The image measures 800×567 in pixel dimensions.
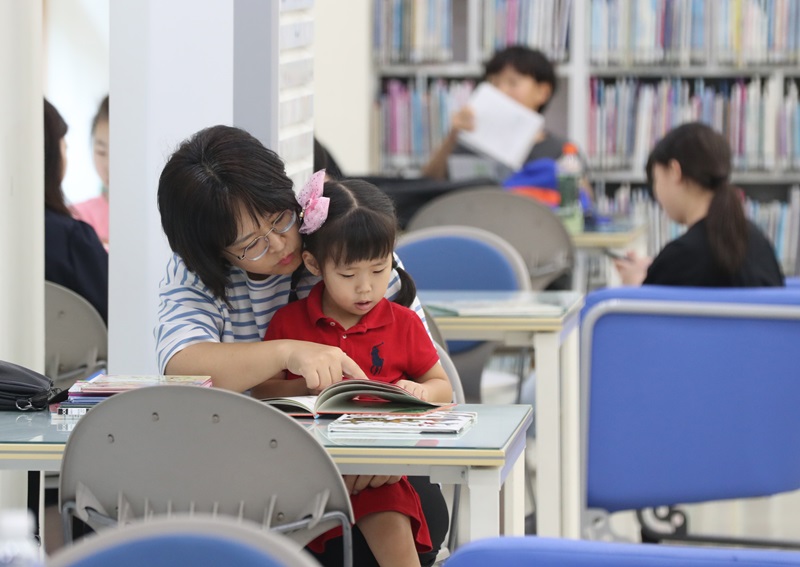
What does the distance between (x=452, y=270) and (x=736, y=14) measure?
10.2 ft

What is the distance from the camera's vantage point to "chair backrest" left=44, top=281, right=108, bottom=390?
272 cm

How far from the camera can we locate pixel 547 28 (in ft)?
20.9

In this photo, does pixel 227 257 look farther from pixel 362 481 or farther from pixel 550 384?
pixel 550 384

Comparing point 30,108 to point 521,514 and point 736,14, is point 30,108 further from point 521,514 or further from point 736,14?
point 736,14

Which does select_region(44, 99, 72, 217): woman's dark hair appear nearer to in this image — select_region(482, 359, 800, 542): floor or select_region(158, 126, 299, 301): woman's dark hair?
select_region(158, 126, 299, 301): woman's dark hair

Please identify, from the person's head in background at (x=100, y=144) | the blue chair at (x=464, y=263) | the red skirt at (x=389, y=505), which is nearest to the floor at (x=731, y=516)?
the blue chair at (x=464, y=263)

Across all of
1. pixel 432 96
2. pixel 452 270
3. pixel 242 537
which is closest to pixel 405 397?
pixel 242 537

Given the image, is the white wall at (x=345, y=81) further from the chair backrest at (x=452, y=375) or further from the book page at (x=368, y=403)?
the book page at (x=368, y=403)

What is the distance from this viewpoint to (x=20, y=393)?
192 centimetres

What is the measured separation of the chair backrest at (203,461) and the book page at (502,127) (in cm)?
384

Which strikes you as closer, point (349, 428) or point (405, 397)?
point (349, 428)

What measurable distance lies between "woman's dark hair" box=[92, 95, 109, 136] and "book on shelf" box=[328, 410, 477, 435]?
60.2 inches

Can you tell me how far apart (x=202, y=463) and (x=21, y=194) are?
3.71 ft

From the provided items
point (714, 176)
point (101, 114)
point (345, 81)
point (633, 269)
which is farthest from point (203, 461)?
point (345, 81)
